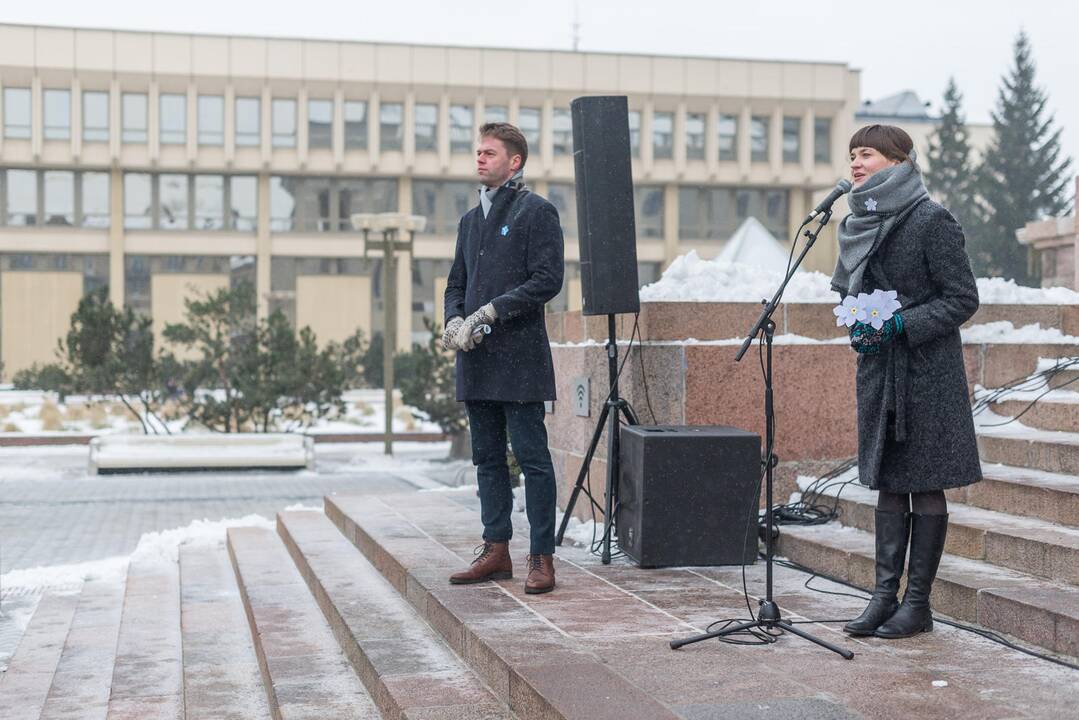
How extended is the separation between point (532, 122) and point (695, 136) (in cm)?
636

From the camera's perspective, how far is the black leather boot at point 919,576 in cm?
453

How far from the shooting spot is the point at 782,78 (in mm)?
49094

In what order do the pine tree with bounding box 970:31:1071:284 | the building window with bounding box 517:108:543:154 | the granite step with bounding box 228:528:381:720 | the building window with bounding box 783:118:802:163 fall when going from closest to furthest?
the granite step with bounding box 228:528:381:720 < the building window with bounding box 517:108:543:154 < the building window with bounding box 783:118:802:163 < the pine tree with bounding box 970:31:1071:284

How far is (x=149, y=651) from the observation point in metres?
6.59

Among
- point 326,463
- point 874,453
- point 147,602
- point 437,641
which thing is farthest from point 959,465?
point 326,463

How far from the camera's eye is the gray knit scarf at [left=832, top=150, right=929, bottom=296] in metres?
4.52

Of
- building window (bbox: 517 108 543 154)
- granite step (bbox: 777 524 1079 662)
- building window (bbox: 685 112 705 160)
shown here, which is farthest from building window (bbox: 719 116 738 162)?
granite step (bbox: 777 524 1079 662)

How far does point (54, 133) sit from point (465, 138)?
14495 millimetres

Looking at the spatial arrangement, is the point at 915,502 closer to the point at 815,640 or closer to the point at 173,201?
the point at 815,640

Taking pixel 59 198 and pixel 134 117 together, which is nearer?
pixel 134 117

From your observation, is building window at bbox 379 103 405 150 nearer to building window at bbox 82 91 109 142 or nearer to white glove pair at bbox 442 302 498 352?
building window at bbox 82 91 109 142

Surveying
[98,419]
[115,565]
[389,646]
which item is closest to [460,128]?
[98,419]

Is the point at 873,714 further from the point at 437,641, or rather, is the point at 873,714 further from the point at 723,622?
the point at 437,641

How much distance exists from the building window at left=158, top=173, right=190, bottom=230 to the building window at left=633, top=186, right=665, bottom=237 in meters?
17.1
